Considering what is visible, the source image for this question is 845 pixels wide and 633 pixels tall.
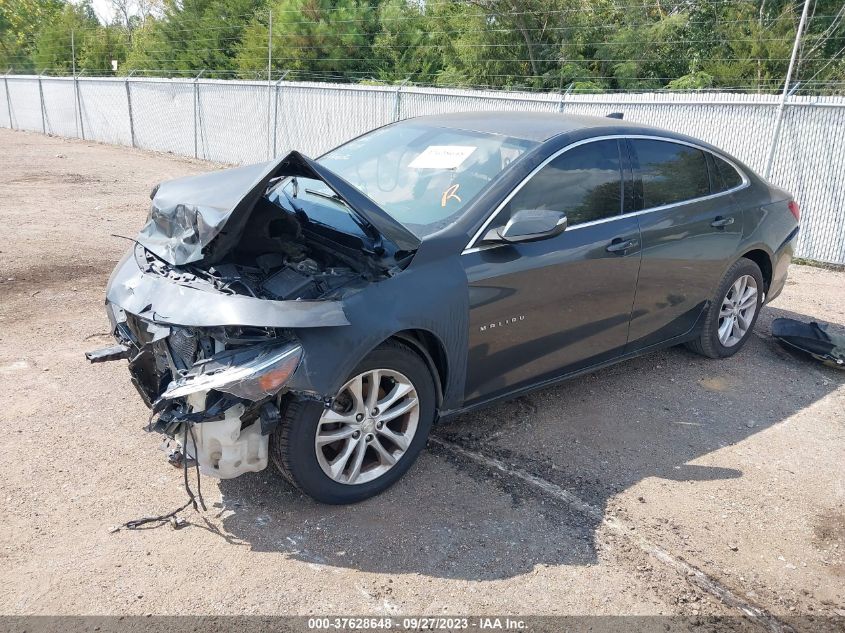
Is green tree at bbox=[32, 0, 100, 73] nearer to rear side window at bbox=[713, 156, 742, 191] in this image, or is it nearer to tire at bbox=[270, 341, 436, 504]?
rear side window at bbox=[713, 156, 742, 191]

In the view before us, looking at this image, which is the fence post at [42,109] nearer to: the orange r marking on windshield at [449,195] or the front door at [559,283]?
the orange r marking on windshield at [449,195]

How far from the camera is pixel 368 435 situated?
137 inches

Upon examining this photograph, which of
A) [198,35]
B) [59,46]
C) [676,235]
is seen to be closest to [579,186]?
[676,235]

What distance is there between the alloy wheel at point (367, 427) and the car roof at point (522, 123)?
5.76 ft

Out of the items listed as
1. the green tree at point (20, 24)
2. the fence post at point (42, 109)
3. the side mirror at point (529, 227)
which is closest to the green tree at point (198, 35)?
the fence post at point (42, 109)

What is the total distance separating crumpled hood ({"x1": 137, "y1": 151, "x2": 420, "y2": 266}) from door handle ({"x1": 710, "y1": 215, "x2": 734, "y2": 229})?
2.62 metres

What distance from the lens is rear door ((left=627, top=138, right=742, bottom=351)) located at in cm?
466

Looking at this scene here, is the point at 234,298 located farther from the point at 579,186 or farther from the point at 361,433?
the point at 579,186

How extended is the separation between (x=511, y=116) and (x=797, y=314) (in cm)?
400

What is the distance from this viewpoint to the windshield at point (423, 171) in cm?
394

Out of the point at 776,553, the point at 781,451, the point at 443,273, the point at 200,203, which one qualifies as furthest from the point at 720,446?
the point at 200,203

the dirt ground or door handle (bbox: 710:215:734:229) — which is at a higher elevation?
door handle (bbox: 710:215:734:229)

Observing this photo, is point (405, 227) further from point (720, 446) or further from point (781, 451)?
point (781, 451)

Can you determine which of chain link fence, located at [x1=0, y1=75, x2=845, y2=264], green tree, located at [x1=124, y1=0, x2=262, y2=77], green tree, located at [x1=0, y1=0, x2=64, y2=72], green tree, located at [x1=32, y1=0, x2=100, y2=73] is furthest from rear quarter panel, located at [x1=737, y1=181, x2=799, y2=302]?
green tree, located at [x1=0, y1=0, x2=64, y2=72]
